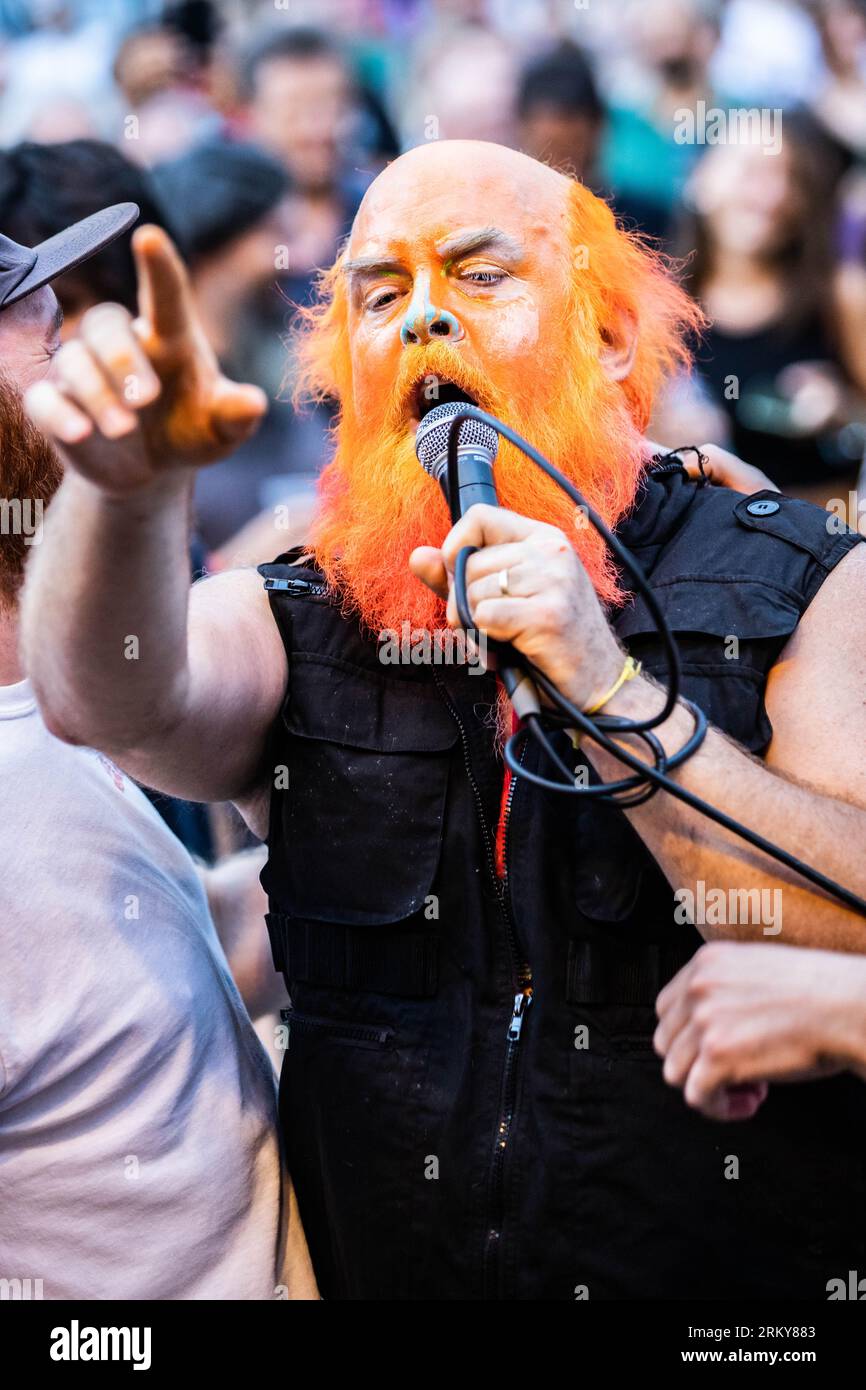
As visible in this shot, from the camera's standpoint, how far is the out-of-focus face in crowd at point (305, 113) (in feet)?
16.1

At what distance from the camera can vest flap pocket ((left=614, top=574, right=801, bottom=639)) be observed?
185cm

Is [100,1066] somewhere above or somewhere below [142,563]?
below

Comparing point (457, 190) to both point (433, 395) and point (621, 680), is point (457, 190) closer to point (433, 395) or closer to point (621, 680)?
point (433, 395)

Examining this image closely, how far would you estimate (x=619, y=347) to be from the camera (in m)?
2.23

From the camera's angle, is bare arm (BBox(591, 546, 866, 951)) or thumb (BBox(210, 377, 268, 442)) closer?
thumb (BBox(210, 377, 268, 442))

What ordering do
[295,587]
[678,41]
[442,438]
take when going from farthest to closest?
[678,41] → [295,587] → [442,438]

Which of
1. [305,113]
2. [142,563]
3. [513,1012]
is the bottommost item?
[513,1012]

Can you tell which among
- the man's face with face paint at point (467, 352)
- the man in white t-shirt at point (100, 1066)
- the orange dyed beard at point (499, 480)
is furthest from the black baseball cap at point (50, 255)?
the orange dyed beard at point (499, 480)

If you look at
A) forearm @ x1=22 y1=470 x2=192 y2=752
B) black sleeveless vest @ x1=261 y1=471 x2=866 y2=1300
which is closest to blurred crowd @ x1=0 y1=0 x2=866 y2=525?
black sleeveless vest @ x1=261 y1=471 x2=866 y2=1300

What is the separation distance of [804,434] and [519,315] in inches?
104

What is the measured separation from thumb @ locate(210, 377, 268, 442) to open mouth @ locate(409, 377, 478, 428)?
669 millimetres

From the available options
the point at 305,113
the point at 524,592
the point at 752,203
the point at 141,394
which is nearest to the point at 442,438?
the point at 524,592

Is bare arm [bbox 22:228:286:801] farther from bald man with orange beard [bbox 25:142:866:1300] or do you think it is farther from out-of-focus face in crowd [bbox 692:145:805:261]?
out-of-focus face in crowd [bbox 692:145:805:261]

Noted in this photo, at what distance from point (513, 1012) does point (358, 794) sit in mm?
357
